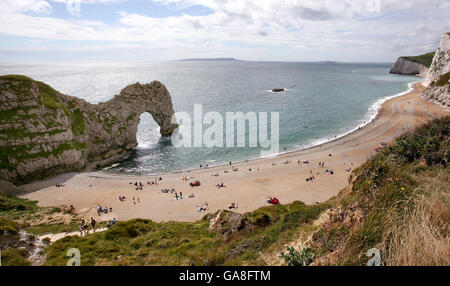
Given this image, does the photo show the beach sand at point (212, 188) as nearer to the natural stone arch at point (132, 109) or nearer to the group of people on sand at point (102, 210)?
the group of people on sand at point (102, 210)

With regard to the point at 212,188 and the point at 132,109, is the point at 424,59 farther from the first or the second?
the point at 212,188

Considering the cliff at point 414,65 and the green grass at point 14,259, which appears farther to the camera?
the cliff at point 414,65

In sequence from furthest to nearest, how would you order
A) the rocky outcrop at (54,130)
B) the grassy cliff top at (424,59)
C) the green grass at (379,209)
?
the grassy cliff top at (424,59) → the rocky outcrop at (54,130) → the green grass at (379,209)

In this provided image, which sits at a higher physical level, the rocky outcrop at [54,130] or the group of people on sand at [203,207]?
the rocky outcrop at [54,130]

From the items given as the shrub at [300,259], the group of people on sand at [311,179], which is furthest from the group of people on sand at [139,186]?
the shrub at [300,259]
